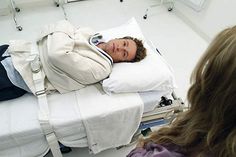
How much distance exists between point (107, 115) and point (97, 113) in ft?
0.19

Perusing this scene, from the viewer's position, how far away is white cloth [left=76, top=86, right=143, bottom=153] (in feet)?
4.52

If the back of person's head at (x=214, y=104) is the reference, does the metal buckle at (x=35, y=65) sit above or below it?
below

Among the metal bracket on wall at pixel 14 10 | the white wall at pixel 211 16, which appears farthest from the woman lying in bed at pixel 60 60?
the white wall at pixel 211 16

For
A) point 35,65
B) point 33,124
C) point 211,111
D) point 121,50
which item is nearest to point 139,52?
point 121,50

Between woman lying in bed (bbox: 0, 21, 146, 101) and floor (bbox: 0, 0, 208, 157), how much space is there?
0.92 meters

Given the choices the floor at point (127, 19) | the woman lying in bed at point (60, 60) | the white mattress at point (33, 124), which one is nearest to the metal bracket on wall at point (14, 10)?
the floor at point (127, 19)

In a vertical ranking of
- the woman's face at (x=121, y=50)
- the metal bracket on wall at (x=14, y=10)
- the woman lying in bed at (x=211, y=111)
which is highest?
the woman lying in bed at (x=211, y=111)

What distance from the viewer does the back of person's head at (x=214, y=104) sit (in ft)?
1.89

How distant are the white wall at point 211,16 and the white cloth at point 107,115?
1.64m

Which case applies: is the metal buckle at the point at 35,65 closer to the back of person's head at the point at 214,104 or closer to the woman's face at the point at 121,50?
the woman's face at the point at 121,50

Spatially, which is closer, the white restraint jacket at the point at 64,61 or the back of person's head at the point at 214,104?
the back of person's head at the point at 214,104

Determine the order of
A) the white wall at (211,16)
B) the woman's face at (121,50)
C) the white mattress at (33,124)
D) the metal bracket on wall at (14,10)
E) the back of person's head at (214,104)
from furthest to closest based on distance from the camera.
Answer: the metal bracket on wall at (14,10), the white wall at (211,16), the woman's face at (121,50), the white mattress at (33,124), the back of person's head at (214,104)

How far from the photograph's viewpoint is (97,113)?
137 cm

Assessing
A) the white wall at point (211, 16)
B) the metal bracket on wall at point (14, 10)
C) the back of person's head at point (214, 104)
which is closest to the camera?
the back of person's head at point (214, 104)
